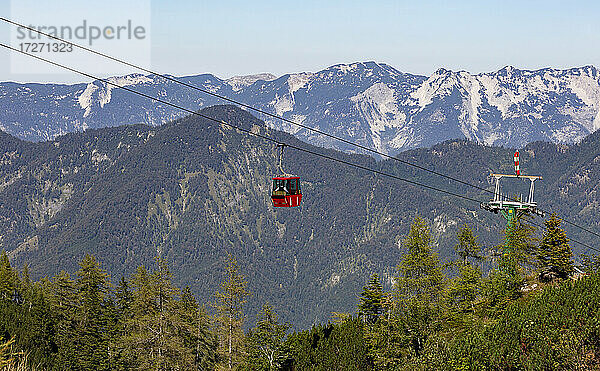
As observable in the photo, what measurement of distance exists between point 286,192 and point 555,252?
3312cm

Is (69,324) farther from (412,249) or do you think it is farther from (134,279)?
(412,249)

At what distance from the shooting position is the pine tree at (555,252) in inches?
2355

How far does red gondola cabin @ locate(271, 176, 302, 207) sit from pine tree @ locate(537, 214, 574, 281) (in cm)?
3159

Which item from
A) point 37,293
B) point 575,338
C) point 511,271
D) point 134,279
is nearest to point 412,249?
point 511,271

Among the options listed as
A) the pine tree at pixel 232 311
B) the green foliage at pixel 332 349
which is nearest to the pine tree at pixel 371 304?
the green foliage at pixel 332 349

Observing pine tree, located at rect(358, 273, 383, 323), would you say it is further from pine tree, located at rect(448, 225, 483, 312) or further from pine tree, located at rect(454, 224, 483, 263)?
pine tree, located at rect(454, 224, 483, 263)

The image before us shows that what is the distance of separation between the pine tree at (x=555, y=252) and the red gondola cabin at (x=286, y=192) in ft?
104

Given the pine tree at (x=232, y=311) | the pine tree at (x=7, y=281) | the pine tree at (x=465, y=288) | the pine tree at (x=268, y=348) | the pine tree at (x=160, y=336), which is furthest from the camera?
the pine tree at (x=7, y=281)

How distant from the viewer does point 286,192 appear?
4378 centimetres

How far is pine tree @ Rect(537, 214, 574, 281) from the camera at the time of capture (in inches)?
2355

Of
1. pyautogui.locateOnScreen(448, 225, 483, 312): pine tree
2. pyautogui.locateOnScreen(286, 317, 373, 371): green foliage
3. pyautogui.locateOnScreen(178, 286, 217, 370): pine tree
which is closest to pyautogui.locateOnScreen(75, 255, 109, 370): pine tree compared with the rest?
pyautogui.locateOnScreen(178, 286, 217, 370): pine tree

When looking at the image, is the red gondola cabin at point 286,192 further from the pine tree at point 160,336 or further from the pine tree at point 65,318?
the pine tree at point 65,318

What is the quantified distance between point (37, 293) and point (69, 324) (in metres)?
19.6

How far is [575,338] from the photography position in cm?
3441
